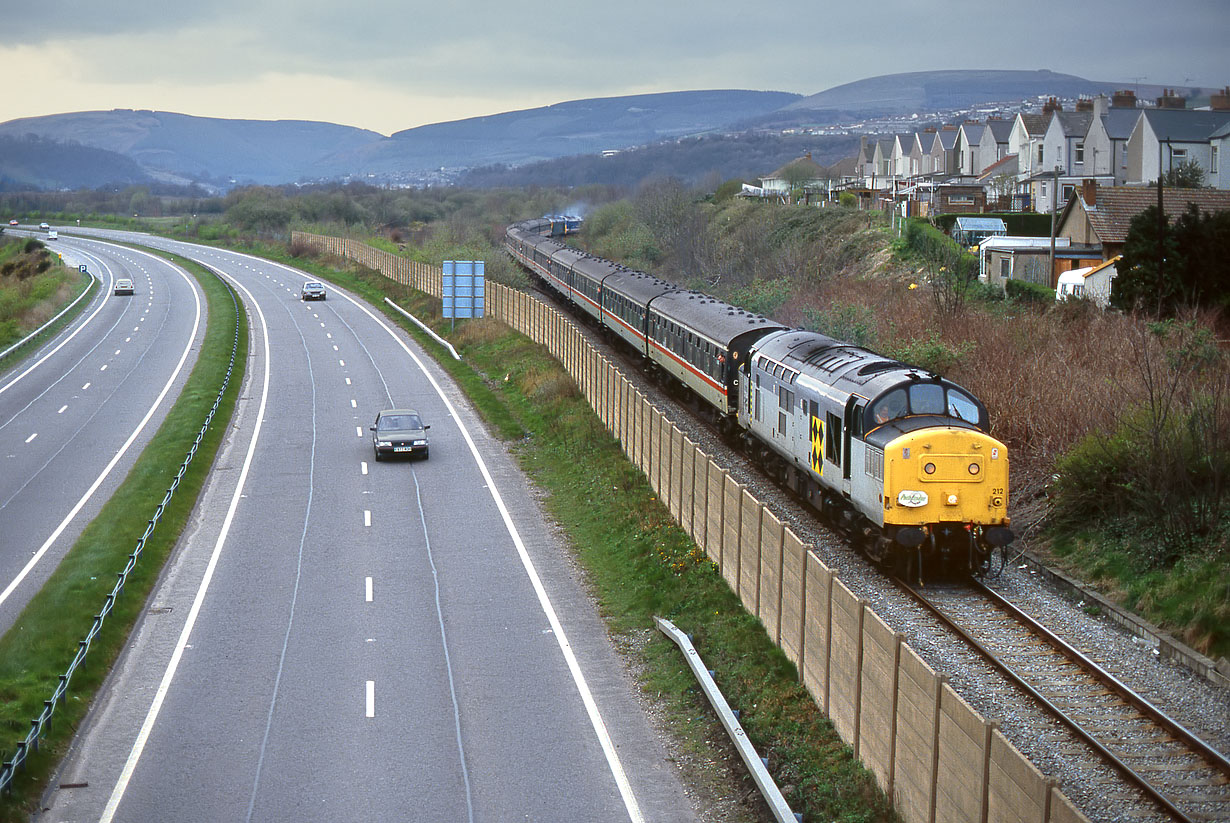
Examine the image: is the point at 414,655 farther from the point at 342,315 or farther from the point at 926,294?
the point at 342,315

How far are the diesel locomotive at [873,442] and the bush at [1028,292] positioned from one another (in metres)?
16.8

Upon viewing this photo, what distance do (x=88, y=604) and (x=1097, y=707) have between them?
58.4ft

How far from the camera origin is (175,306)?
8725cm

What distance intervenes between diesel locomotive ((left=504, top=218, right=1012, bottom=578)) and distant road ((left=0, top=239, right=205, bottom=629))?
15.8 m

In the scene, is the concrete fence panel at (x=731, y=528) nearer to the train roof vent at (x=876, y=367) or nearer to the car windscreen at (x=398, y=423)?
the train roof vent at (x=876, y=367)

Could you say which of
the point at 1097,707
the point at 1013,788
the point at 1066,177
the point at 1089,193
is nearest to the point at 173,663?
the point at 1097,707

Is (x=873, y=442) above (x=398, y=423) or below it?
above

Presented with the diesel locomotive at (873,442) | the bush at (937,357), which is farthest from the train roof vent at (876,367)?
the bush at (937,357)

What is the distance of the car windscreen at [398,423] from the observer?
3788cm

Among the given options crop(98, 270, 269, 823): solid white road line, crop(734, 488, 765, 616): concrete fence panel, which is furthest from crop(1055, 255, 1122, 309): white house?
crop(98, 270, 269, 823): solid white road line

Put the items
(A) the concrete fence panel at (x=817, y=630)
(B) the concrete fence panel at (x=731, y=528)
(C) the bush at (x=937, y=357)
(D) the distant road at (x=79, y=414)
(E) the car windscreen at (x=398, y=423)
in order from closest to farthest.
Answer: (A) the concrete fence panel at (x=817, y=630)
(B) the concrete fence panel at (x=731, y=528)
(D) the distant road at (x=79, y=414)
(C) the bush at (x=937, y=357)
(E) the car windscreen at (x=398, y=423)

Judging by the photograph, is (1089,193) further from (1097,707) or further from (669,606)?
(1097,707)

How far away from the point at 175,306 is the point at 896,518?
75.9 metres

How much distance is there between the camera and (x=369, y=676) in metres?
19.1
